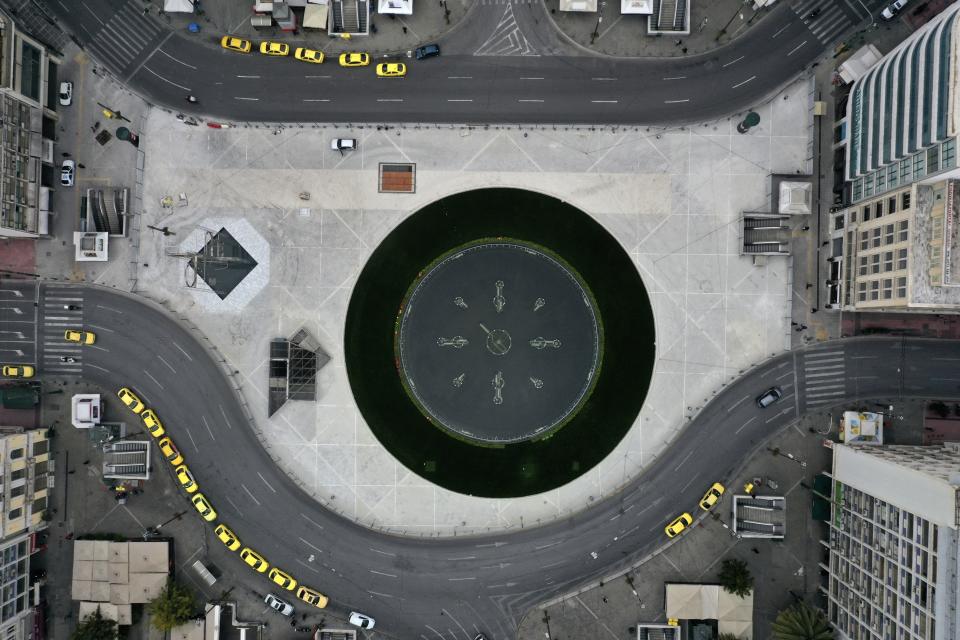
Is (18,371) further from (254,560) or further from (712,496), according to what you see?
(712,496)

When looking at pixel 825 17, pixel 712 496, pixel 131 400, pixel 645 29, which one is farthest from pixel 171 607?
pixel 825 17

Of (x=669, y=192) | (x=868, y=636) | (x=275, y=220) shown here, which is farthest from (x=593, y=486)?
(x=275, y=220)

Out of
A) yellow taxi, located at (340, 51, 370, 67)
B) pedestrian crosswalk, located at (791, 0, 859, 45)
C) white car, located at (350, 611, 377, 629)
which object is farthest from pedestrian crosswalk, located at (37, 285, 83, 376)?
pedestrian crosswalk, located at (791, 0, 859, 45)

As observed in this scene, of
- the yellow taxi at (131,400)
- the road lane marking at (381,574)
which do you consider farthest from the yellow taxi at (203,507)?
the road lane marking at (381,574)

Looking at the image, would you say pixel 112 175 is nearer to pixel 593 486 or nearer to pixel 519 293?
pixel 519 293

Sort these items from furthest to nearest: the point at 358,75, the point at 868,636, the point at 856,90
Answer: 1. the point at 358,75
2. the point at 856,90
3. the point at 868,636

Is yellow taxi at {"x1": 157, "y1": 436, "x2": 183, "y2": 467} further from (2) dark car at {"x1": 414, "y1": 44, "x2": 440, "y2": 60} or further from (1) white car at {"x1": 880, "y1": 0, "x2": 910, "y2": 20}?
(1) white car at {"x1": 880, "y1": 0, "x2": 910, "y2": 20}
